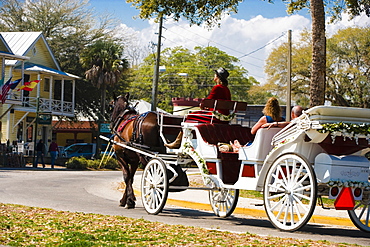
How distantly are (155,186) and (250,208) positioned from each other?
2.60 meters

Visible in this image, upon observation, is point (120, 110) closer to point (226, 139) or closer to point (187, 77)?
point (226, 139)

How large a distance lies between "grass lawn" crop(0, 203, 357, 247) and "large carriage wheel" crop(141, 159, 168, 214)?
5.09 feet

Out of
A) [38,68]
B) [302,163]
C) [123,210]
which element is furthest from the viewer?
[38,68]

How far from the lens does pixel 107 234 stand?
7.76 metres

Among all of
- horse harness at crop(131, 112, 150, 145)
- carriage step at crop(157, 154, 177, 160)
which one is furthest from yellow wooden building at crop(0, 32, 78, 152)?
carriage step at crop(157, 154, 177, 160)

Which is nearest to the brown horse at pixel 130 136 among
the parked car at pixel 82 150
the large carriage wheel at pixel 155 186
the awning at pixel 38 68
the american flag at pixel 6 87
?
the large carriage wheel at pixel 155 186

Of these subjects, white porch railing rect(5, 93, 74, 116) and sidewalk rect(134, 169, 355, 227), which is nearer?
sidewalk rect(134, 169, 355, 227)

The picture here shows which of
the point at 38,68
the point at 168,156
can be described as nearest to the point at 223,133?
the point at 168,156

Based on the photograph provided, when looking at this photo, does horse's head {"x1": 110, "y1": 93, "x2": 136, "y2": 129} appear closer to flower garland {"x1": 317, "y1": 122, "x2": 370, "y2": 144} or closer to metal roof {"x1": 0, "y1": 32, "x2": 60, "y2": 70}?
flower garland {"x1": 317, "y1": 122, "x2": 370, "y2": 144}

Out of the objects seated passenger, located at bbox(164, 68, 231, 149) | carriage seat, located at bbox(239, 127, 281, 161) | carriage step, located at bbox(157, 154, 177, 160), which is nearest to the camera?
carriage seat, located at bbox(239, 127, 281, 161)

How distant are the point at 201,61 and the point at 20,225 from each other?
73177mm

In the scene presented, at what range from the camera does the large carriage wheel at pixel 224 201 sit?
11172 millimetres

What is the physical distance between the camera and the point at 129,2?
798 inches

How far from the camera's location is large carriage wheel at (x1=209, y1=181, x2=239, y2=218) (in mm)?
11172
